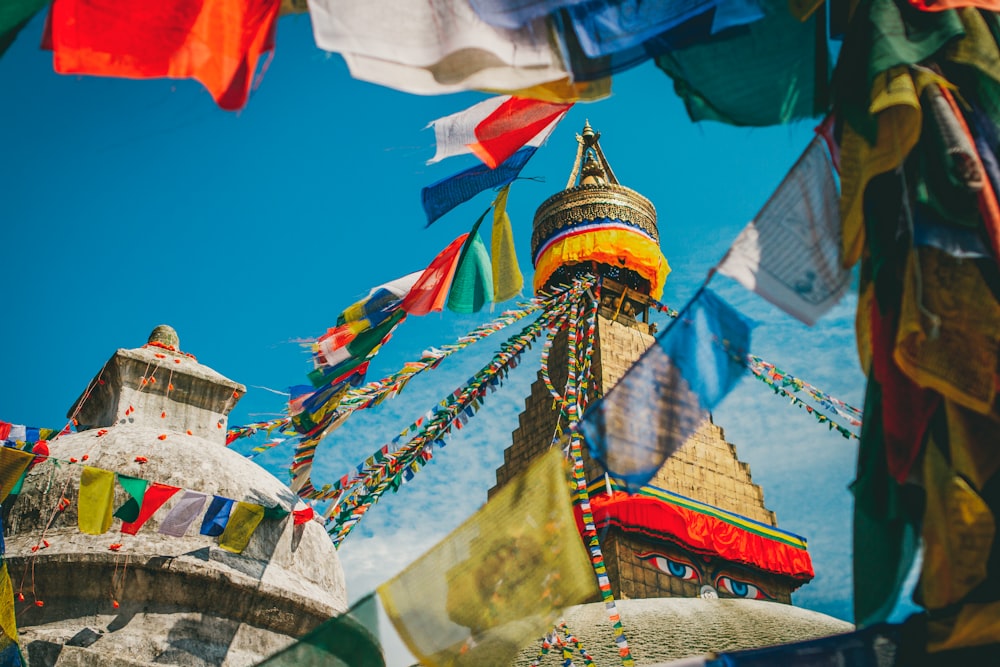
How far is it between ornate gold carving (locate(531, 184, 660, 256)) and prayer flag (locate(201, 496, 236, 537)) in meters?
11.6

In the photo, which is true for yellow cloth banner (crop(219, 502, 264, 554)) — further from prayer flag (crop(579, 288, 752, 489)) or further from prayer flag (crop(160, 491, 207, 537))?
prayer flag (crop(579, 288, 752, 489))

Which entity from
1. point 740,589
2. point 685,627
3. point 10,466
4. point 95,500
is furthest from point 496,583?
point 740,589

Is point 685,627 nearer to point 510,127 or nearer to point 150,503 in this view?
point 150,503

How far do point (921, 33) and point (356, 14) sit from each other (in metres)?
1.92

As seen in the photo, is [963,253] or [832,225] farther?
[832,225]

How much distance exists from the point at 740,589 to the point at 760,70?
1150cm

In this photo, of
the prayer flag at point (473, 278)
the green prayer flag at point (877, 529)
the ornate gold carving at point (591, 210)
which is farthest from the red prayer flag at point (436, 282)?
the ornate gold carving at point (591, 210)

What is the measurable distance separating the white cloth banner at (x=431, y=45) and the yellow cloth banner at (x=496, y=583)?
152 cm

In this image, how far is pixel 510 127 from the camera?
4.62 meters

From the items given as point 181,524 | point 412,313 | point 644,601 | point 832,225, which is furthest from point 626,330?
point 832,225

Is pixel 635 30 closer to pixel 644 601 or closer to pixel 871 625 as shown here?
pixel 871 625

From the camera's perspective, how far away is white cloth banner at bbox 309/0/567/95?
2857 mm

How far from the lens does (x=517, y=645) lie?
3377 millimetres

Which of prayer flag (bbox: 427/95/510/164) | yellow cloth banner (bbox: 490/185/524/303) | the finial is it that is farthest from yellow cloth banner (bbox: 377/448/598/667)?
the finial
